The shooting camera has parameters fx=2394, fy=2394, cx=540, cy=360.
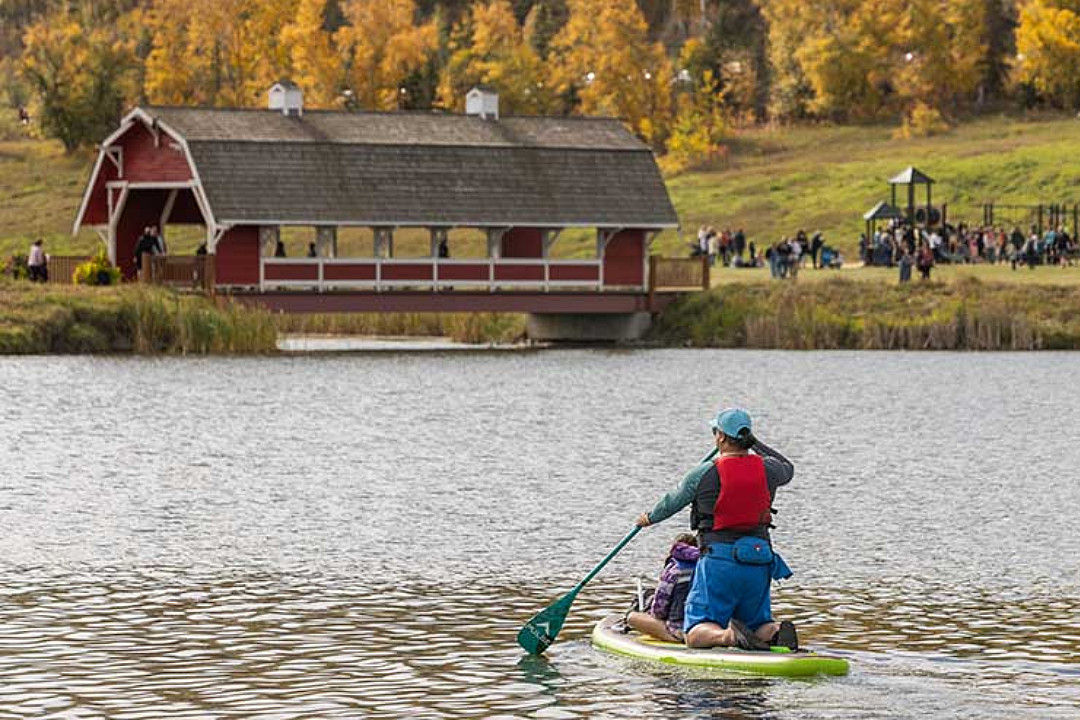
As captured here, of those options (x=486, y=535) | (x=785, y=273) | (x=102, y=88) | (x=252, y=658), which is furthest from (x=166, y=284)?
(x=102, y=88)

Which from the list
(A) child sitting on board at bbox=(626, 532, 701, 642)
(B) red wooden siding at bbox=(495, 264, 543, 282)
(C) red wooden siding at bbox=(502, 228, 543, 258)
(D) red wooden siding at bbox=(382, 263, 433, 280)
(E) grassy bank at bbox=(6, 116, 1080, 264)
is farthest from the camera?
(E) grassy bank at bbox=(6, 116, 1080, 264)

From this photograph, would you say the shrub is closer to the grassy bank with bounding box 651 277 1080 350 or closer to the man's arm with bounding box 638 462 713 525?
the grassy bank with bounding box 651 277 1080 350

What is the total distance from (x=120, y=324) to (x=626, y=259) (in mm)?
18095

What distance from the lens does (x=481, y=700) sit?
609 inches

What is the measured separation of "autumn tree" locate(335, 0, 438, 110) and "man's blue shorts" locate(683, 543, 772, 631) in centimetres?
10361

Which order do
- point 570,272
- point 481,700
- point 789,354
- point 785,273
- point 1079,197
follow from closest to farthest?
point 481,700 < point 789,354 < point 570,272 < point 785,273 < point 1079,197

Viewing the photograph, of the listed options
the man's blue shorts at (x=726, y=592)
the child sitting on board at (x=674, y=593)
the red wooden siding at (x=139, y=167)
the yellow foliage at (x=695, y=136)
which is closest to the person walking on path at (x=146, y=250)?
the red wooden siding at (x=139, y=167)

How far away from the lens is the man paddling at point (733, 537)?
16.1 meters

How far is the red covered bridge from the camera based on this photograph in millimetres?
64812

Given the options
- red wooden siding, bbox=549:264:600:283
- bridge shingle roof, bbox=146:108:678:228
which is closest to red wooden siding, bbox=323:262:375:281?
bridge shingle roof, bbox=146:108:678:228

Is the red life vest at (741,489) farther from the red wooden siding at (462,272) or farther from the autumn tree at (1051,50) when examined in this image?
the autumn tree at (1051,50)

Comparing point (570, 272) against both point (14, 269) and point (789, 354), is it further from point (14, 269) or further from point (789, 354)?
point (14, 269)

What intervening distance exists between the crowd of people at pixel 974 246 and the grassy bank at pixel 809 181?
341 inches

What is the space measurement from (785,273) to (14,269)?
23.8 meters
